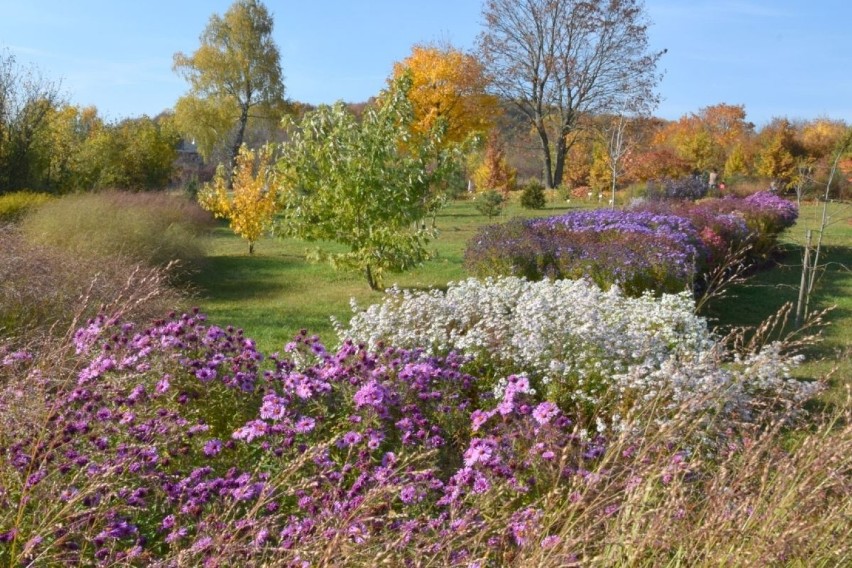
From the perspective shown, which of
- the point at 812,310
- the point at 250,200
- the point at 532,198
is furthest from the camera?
the point at 532,198

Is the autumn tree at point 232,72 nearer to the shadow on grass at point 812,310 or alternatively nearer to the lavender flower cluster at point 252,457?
the shadow on grass at point 812,310

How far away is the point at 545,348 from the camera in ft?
17.2

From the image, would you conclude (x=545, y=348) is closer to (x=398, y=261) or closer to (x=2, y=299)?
(x=2, y=299)

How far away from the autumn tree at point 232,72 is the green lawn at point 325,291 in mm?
25993

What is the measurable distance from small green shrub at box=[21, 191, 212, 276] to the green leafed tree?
1.95 metres

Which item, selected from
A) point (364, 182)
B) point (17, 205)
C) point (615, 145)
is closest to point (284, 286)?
point (364, 182)

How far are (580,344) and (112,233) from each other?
8196 millimetres

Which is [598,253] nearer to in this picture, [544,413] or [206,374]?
[544,413]

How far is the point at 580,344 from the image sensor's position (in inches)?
208

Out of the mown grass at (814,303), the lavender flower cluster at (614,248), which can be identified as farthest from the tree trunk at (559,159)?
the lavender flower cluster at (614,248)

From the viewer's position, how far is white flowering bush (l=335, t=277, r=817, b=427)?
15.2 ft

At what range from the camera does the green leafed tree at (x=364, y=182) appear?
33.2 ft

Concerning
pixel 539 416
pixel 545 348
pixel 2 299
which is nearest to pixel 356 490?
pixel 539 416

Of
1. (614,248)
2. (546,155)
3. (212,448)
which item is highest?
(546,155)
